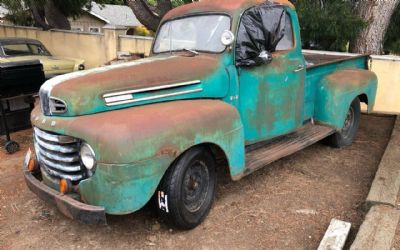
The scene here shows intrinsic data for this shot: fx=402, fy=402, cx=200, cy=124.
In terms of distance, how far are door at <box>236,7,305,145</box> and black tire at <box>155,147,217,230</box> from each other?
32.4 inches

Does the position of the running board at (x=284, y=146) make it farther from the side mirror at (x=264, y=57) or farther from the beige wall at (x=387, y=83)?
the beige wall at (x=387, y=83)

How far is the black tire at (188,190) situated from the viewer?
3.30m

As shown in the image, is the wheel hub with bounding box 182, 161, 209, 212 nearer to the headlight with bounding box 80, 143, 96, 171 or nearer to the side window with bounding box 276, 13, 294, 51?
the headlight with bounding box 80, 143, 96, 171

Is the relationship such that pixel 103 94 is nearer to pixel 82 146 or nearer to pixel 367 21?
pixel 82 146

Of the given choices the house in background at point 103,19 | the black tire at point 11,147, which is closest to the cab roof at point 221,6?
the black tire at point 11,147

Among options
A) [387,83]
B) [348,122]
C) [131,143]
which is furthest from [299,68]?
[387,83]

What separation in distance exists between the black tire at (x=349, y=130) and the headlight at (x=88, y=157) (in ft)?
12.6

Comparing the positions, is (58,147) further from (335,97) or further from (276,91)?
(335,97)

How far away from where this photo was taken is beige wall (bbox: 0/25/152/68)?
11.4 meters

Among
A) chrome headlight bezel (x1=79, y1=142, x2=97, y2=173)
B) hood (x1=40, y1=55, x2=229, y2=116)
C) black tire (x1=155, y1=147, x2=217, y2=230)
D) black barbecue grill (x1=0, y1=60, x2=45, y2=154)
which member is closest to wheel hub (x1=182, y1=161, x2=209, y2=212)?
black tire (x1=155, y1=147, x2=217, y2=230)

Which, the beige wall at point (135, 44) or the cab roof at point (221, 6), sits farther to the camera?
the beige wall at point (135, 44)

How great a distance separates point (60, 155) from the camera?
3.25 meters

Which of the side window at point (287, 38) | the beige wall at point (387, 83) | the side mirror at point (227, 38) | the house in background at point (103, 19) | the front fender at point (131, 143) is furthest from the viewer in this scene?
the house in background at point (103, 19)

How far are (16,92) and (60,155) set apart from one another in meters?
3.21
